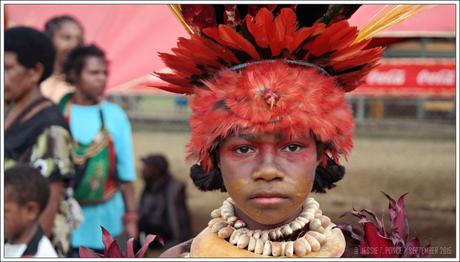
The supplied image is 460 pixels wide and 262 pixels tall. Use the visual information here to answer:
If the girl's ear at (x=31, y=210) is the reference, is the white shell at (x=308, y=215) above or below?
above

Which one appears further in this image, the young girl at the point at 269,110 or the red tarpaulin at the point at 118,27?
the red tarpaulin at the point at 118,27

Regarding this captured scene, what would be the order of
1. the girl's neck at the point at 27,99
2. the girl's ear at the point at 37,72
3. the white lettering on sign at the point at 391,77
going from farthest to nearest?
the white lettering on sign at the point at 391,77 < the girl's ear at the point at 37,72 < the girl's neck at the point at 27,99

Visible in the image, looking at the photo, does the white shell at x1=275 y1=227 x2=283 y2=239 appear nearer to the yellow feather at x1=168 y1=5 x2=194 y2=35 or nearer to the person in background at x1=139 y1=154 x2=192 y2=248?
the yellow feather at x1=168 y1=5 x2=194 y2=35

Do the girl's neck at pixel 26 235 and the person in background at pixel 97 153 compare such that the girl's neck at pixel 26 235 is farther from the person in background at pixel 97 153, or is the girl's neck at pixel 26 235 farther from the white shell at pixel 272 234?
the white shell at pixel 272 234

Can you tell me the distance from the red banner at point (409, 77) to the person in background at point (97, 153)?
5392 millimetres

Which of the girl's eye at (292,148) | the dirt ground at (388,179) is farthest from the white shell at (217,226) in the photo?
the dirt ground at (388,179)

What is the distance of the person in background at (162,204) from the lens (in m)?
7.24

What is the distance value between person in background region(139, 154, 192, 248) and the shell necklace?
14.8 feet

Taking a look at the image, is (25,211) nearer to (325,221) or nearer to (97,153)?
(97,153)

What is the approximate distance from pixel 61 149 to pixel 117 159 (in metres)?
0.83

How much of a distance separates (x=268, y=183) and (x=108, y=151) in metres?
3.10

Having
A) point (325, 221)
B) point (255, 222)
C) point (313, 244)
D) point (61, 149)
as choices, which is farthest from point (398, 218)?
point (61, 149)

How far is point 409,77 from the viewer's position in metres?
11.2

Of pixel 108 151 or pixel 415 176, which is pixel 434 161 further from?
pixel 108 151
